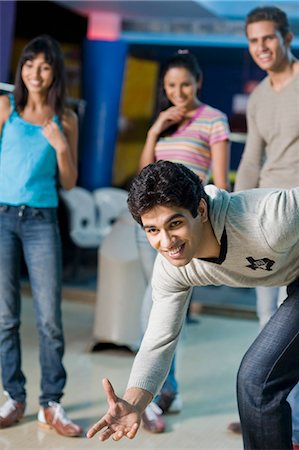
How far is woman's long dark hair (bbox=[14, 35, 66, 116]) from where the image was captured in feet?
9.96

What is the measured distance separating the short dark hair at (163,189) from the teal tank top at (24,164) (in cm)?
102

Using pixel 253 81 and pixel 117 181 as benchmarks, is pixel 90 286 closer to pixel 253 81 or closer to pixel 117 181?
pixel 117 181

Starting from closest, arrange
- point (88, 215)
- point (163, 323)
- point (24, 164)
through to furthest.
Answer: point (163, 323), point (24, 164), point (88, 215)

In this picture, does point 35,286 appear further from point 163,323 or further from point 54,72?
point 163,323

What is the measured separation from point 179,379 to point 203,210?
1934 mm

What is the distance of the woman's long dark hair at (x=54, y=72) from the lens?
3.04 meters

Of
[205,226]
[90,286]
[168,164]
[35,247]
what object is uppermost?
[168,164]

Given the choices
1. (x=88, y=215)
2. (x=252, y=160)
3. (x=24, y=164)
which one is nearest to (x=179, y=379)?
(x=252, y=160)

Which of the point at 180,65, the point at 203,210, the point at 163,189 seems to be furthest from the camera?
the point at 180,65

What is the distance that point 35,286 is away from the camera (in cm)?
304

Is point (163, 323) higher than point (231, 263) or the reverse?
the reverse

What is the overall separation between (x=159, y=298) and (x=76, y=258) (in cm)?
410

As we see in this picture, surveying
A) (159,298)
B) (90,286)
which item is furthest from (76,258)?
(159,298)

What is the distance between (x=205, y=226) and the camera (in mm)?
2113
